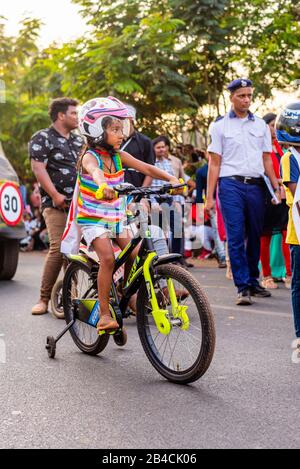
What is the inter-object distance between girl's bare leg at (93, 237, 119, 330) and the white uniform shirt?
3113mm

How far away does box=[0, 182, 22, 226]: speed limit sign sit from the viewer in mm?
9854

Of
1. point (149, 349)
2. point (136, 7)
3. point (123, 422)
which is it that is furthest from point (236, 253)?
point (136, 7)

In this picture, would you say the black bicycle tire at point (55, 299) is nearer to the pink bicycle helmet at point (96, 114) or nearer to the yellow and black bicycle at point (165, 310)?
the yellow and black bicycle at point (165, 310)

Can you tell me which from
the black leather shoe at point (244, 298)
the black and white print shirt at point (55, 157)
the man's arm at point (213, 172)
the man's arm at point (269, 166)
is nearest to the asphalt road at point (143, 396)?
the black leather shoe at point (244, 298)

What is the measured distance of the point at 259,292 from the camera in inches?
333

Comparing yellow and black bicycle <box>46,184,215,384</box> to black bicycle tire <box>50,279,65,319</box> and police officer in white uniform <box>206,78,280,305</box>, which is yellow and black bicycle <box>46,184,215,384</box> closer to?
black bicycle tire <box>50,279,65,319</box>

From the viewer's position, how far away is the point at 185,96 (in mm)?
16391

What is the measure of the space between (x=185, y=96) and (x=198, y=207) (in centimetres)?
1125

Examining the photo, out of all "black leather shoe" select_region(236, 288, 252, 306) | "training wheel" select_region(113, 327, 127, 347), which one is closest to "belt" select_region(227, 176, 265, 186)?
"black leather shoe" select_region(236, 288, 252, 306)

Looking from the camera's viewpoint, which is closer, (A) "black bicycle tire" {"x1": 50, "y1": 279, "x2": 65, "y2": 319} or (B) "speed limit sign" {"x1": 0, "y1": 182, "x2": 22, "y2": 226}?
(A) "black bicycle tire" {"x1": 50, "y1": 279, "x2": 65, "y2": 319}

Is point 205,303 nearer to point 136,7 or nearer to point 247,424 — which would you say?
point 247,424

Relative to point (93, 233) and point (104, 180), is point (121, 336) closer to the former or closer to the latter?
point (93, 233)

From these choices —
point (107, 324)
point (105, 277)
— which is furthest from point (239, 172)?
point (107, 324)

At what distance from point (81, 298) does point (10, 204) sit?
15.3 ft
